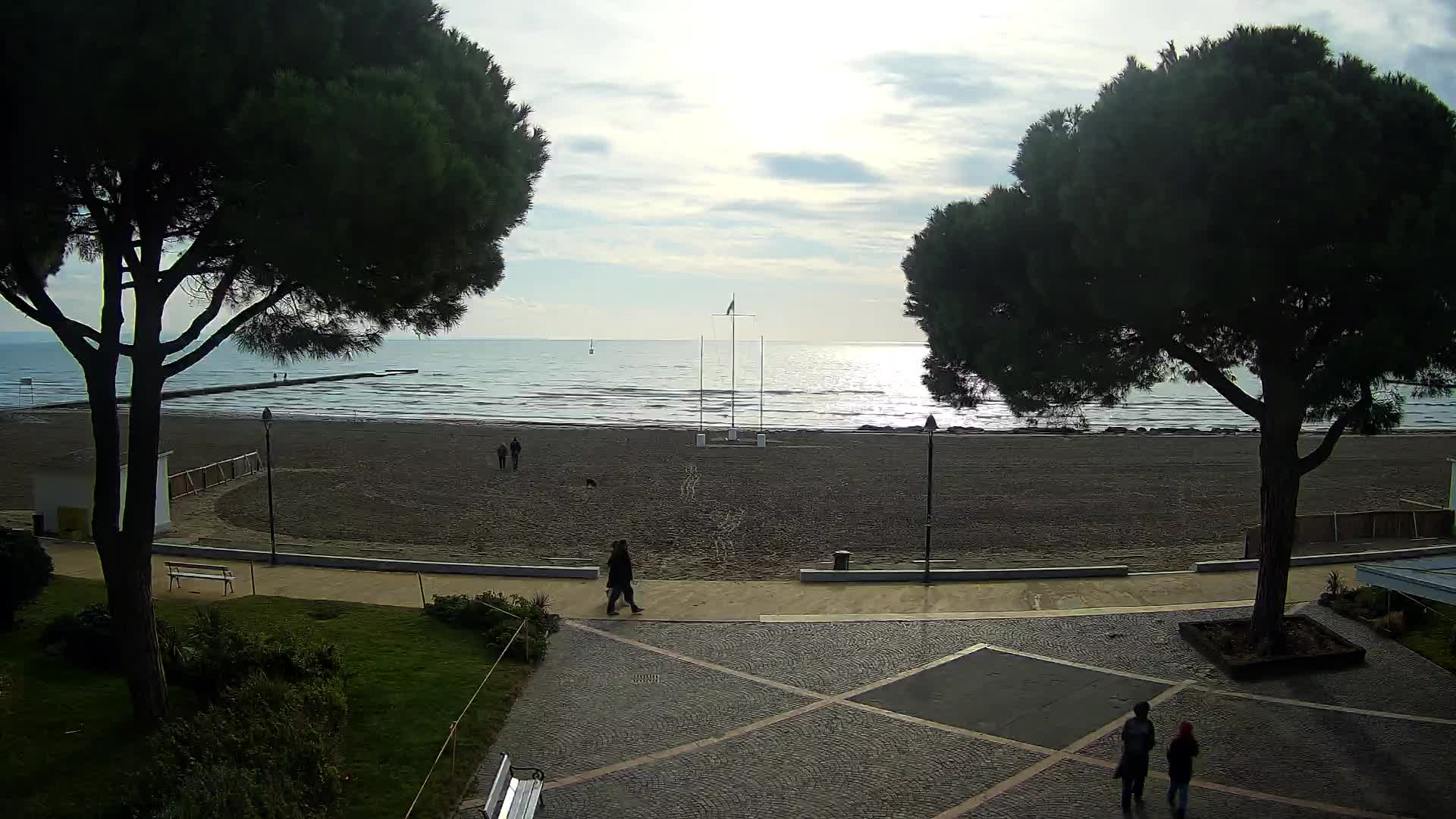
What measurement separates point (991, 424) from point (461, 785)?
62790 mm

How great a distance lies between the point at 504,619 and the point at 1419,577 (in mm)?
12266

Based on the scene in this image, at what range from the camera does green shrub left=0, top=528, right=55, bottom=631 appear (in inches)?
467

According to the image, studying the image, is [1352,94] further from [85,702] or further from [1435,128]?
[85,702]

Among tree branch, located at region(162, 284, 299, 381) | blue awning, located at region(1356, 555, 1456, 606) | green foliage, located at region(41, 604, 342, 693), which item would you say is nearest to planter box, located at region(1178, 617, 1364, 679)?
blue awning, located at region(1356, 555, 1456, 606)

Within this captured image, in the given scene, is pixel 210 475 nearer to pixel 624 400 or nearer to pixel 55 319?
pixel 55 319

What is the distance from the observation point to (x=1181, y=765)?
28.2 feet

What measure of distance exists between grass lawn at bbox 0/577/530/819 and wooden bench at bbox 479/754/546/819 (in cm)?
83

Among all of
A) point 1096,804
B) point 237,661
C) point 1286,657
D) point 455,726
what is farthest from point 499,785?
point 1286,657

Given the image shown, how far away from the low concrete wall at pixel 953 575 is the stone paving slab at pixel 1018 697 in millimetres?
4646

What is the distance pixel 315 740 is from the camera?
8.31 meters

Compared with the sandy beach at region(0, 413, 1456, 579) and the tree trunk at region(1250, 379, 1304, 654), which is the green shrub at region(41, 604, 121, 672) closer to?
the sandy beach at region(0, 413, 1456, 579)

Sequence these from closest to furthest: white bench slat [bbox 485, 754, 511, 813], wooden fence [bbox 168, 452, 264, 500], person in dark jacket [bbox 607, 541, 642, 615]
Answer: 1. white bench slat [bbox 485, 754, 511, 813]
2. person in dark jacket [bbox 607, 541, 642, 615]
3. wooden fence [bbox 168, 452, 264, 500]

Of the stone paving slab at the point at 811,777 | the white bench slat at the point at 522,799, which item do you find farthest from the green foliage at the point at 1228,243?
the white bench slat at the point at 522,799

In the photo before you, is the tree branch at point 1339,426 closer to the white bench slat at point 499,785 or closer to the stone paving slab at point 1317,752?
the stone paving slab at point 1317,752
